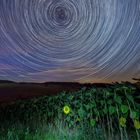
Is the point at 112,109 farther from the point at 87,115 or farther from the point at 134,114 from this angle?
the point at 87,115

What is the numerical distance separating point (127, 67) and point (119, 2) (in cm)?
89

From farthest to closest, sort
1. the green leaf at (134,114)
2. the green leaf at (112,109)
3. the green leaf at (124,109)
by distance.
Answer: the green leaf at (112,109)
the green leaf at (124,109)
the green leaf at (134,114)

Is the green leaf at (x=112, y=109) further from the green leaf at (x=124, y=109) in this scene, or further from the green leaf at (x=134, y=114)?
the green leaf at (x=134, y=114)

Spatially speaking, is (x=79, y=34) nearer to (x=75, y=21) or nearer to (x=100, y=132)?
(x=75, y=21)

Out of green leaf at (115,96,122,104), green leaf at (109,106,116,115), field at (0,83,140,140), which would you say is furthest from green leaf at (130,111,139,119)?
green leaf at (109,106,116,115)

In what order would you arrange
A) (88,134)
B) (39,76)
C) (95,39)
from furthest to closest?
(39,76) < (88,134) < (95,39)

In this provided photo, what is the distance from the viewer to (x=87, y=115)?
177 inches

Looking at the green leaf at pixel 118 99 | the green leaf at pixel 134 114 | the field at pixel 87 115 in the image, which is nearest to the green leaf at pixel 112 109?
the field at pixel 87 115

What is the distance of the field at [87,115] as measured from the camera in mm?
3383

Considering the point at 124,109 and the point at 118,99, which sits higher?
the point at 118,99

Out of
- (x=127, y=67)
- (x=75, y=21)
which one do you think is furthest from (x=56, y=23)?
(x=127, y=67)

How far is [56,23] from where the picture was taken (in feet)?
13.0

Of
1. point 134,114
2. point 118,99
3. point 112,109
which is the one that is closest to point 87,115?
point 112,109

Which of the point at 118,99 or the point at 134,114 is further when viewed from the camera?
the point at 118,99
